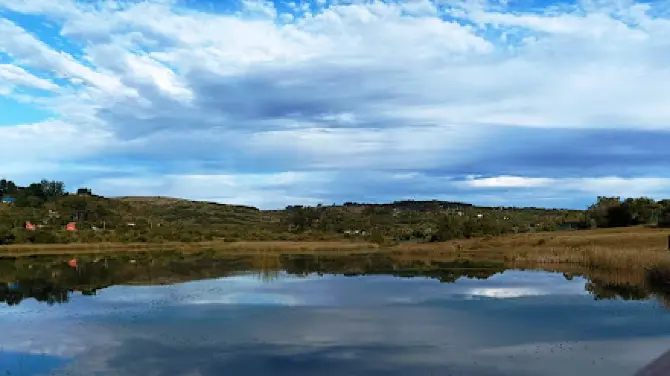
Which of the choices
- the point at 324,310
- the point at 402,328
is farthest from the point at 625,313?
the point at 324,310

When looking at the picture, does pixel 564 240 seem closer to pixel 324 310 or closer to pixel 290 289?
pixel 290 289

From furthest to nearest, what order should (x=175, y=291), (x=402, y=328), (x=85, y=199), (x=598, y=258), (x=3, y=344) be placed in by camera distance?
(x=85, y=199) < (x=598, y=258) < (x=175, y=291) < (x=402, y=328) < (x=3, y=344)

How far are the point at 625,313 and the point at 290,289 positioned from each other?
15.8 meters

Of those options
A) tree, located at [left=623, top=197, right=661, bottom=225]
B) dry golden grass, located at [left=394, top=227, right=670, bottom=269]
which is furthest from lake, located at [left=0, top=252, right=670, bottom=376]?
tree, located at [left=623, top=197, right=661, bottom=225]

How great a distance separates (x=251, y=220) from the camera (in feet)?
536

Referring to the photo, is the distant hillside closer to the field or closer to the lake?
the field

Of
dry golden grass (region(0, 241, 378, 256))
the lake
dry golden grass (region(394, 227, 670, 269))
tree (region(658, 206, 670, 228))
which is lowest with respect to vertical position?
the lake

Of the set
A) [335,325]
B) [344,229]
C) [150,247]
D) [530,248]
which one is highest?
[344,229]

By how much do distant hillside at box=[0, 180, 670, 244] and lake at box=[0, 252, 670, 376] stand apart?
43013 millimetres

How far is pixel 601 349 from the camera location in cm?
1594

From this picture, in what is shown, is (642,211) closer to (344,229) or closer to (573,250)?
(573,250)

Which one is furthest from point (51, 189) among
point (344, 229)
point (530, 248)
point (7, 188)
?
point (530, 248)

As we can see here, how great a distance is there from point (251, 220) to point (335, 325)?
144696 mm

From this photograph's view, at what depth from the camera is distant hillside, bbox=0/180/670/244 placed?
3172 inches
